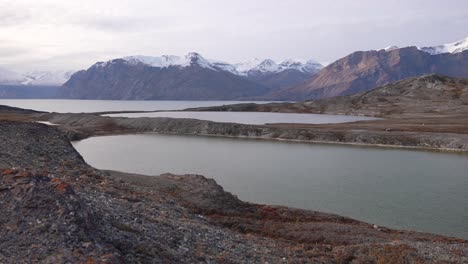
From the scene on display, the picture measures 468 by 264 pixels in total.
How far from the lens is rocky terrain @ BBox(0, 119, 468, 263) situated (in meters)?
15.5

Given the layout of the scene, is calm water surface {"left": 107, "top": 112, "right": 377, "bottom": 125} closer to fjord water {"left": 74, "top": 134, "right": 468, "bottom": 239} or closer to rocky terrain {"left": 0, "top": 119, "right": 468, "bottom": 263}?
fjord water {"left": 74, "top": 134, "right": 468, "bottom": 239}

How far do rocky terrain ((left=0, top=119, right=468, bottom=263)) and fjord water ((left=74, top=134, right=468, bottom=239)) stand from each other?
7175 millimetres

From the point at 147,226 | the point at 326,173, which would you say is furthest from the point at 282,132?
the point at 147,226

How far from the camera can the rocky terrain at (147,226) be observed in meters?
15.5

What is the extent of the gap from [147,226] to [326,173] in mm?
42617

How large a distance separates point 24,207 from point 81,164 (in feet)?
70.3

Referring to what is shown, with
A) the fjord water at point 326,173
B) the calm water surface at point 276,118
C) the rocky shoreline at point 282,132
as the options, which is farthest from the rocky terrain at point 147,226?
the calm water surface at point 276,118

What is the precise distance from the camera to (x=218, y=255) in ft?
66.1

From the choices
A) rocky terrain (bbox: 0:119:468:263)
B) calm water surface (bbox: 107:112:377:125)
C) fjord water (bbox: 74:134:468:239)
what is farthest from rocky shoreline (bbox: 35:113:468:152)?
rocky terrain (bbox: 0:119:468:263)

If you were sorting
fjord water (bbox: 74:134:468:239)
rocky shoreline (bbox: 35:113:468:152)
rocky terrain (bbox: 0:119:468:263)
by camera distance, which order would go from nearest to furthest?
rocky terrain (bbox: 0:119:468:263)
fjord water (bbox: 74:134:468:239)
rocky shoreline (bbox: 35:113:468:152)

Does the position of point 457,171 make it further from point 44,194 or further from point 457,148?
point 44,194

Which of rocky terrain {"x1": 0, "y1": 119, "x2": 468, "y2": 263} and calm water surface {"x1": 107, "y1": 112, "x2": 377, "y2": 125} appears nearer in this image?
rocky terrain {"x1": 0, "y1": 119, "x2": 468, "y2": 263}

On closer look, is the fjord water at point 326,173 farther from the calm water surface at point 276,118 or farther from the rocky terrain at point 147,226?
the calm water surface at point 276,118

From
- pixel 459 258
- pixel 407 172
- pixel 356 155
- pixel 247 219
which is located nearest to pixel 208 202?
pixel 247 219
